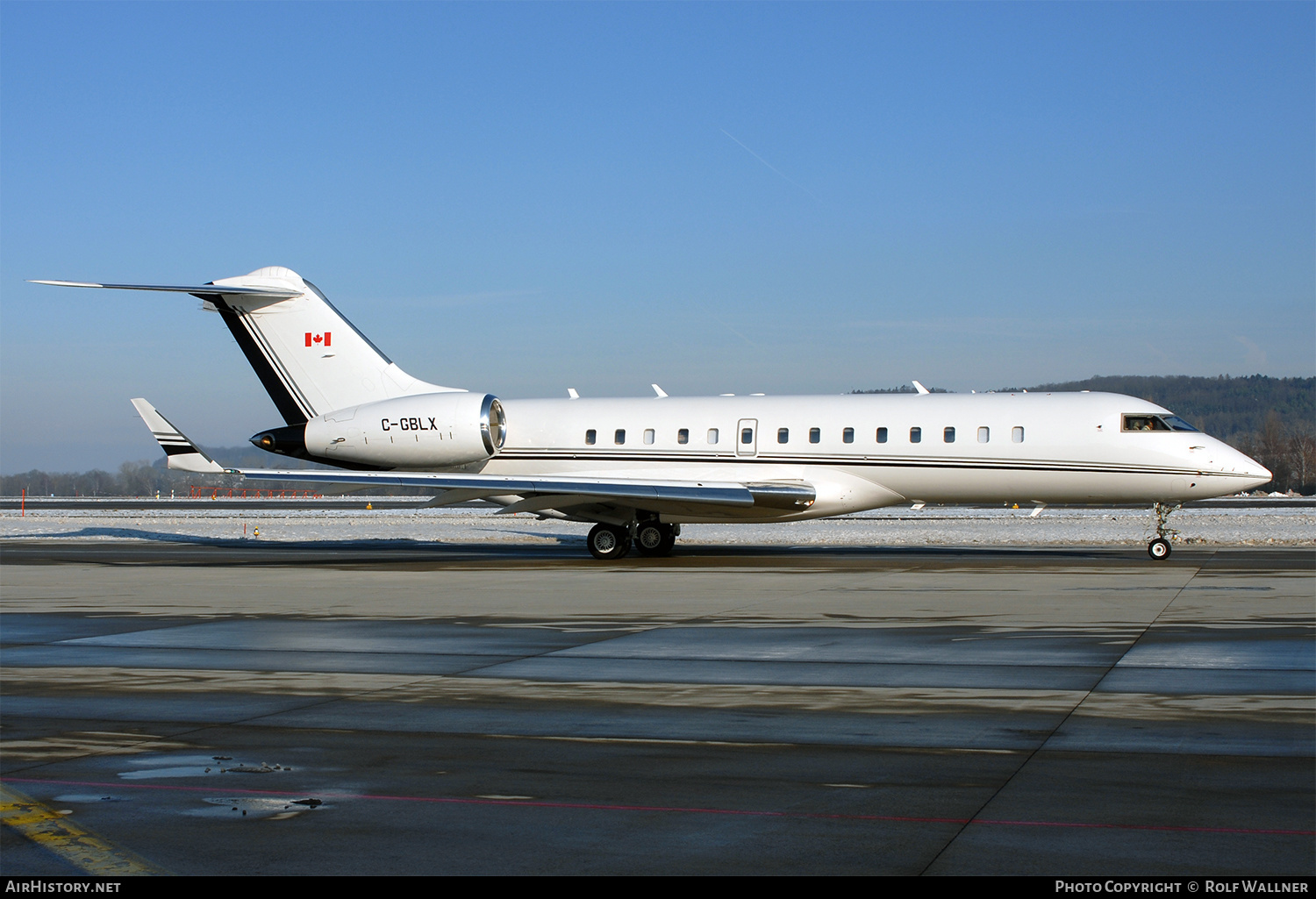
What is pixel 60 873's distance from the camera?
15.3 feet

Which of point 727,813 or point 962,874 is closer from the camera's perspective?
point 962,874

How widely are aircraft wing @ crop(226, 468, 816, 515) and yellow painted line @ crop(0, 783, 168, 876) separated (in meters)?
16.2

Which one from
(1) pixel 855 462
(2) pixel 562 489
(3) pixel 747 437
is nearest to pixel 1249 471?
(1) pixel 855 462

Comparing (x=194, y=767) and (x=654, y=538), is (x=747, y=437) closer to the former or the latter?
(x=654, y=538)

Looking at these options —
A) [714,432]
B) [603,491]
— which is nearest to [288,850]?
[603,491]

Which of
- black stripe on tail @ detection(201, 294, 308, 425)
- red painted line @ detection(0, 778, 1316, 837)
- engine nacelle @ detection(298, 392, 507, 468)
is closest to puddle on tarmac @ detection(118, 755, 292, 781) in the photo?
red painted line @ detection(0, 778, 1316, 837)

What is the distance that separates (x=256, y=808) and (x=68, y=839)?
828 millimetres

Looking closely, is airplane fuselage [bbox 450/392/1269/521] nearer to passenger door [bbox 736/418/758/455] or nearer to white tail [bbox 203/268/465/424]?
passenger door [bbox 736/418/758/455]

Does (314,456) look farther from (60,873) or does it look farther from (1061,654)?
(60,873)

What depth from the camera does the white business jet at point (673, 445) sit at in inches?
869

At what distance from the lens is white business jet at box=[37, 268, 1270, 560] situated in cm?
2206

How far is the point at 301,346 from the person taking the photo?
85.1 ft

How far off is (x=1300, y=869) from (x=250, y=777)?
496cm

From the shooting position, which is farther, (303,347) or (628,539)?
(303,347)
